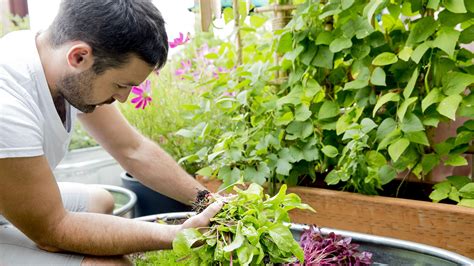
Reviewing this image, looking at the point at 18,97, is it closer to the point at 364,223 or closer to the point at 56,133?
the point at 56,133

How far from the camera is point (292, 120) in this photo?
4.22 ft

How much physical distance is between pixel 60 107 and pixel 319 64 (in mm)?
619

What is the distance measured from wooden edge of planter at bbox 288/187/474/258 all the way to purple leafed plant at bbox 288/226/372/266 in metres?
0.16

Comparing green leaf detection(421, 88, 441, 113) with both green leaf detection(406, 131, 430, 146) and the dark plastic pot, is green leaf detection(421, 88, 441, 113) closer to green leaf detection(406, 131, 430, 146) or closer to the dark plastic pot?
green leaf detection(406, 131, 430, 146)

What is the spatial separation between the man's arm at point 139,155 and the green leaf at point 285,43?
401mm

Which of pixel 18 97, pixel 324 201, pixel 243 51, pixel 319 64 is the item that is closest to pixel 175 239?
pixel 18 97

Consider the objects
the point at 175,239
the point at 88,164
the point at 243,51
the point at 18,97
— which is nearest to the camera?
the point at 175,239

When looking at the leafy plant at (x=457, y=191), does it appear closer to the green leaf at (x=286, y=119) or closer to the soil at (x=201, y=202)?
the green leaf at (x=286, y=119)

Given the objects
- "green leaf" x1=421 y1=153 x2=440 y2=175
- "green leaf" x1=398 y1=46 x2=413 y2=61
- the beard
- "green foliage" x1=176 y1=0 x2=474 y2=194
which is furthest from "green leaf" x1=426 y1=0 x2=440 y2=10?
the beard

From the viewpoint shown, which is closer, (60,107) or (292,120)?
(60,107)

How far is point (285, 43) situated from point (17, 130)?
697mm

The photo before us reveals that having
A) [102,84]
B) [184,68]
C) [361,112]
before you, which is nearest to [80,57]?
[102,84]

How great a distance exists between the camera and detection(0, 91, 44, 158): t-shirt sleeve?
85 cm

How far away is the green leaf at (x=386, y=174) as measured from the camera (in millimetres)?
1165
